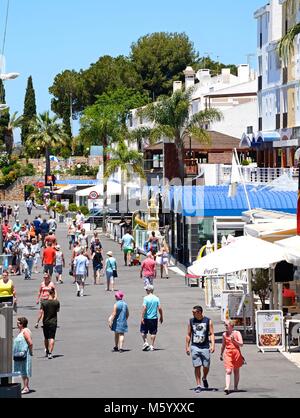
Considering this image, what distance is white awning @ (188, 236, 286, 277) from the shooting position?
80.6 ft

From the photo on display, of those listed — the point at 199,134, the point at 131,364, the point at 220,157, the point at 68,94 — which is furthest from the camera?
the point at 68,94

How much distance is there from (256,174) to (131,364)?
3804 centimetres

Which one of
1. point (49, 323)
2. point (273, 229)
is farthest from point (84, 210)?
point (49, 323)

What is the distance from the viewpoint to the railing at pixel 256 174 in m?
54.9

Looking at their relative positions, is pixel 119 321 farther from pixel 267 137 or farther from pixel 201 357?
pixel 267 137

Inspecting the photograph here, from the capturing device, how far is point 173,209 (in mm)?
47906

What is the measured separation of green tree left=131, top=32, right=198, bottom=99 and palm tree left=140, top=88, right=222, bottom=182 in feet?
212

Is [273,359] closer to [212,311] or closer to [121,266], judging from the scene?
[212,311]

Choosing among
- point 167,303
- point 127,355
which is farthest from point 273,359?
point 167,303

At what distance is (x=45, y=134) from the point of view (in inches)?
5344

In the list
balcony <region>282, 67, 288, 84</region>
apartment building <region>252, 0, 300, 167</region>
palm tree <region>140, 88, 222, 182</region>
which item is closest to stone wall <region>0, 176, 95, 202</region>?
palm tree <region>140, 88, 222, 182</region>

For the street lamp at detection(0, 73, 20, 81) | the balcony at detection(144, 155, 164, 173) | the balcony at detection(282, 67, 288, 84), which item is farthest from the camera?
the balcony at detection(144, 155, 164, 173)

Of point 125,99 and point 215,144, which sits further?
point 125,99

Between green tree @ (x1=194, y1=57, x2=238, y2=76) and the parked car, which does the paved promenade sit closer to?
the parked car
